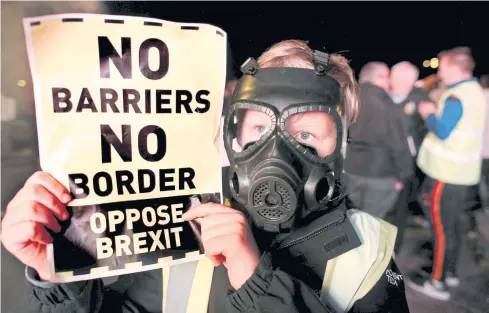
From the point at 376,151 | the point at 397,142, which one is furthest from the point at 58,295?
the point at 397,142

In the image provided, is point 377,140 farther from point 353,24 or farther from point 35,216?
point 35,216

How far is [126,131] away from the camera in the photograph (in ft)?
3.51

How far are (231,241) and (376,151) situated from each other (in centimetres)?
66

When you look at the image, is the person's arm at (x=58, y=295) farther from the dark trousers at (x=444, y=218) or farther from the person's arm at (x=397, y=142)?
the dark trousers at (x=444, y=218)

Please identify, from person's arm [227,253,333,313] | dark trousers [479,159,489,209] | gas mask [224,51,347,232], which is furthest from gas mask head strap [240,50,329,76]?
dark trousers [479,159,489,209]

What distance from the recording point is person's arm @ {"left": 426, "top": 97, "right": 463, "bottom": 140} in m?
1.60

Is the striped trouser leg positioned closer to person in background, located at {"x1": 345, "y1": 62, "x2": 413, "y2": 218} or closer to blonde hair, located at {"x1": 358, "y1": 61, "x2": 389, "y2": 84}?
person in background, located at {"x1": 345, "y1": 62, "x2": 413, "y2": 218}

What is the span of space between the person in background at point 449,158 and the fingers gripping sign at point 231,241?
842mm

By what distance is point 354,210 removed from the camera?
51.1 inches

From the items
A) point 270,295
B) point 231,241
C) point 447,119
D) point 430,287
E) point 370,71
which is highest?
point 370,71

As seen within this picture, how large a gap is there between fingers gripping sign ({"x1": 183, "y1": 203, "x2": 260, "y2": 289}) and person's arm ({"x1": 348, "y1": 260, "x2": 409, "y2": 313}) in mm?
342

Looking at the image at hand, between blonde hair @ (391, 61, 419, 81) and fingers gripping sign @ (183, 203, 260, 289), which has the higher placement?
blonde hair @ (391, 61, 419, 81)

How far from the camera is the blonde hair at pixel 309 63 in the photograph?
3.84 ft

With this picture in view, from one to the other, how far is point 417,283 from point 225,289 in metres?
1.13
